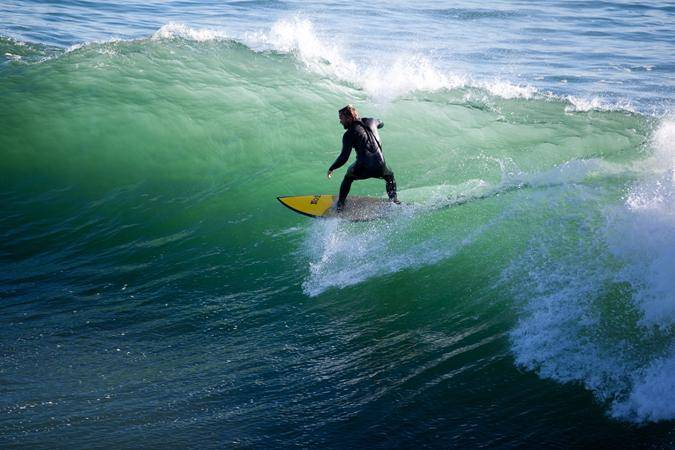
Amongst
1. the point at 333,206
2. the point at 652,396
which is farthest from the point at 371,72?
the point at 652,396

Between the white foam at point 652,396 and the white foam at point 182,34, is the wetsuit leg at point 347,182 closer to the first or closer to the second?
the white foam at point 652,396

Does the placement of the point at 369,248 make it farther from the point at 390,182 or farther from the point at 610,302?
the point at 610,302

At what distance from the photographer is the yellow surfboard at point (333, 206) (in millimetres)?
9062

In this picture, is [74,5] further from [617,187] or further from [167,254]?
[617,187]

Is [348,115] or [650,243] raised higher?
[348,115]

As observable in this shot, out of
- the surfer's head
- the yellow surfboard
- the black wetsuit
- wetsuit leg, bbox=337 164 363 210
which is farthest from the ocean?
the surfer's head

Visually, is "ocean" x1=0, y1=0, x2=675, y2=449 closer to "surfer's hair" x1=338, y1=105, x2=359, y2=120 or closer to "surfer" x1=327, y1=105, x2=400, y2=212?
"surfer" x1=327, y1=105, x2=400, y2=212

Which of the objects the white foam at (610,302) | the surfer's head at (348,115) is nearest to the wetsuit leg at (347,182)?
the surfer's head at (348,115)

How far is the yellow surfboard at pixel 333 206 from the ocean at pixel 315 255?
0.48 feet

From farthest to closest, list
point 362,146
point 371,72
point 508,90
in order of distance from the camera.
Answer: point 371,72
point 508,90
point 362,146

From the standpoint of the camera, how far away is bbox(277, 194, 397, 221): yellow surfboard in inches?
357

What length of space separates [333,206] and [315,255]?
32.8 inches

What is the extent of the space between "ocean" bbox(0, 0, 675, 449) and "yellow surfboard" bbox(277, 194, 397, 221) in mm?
145

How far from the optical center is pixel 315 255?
869 centimetres
